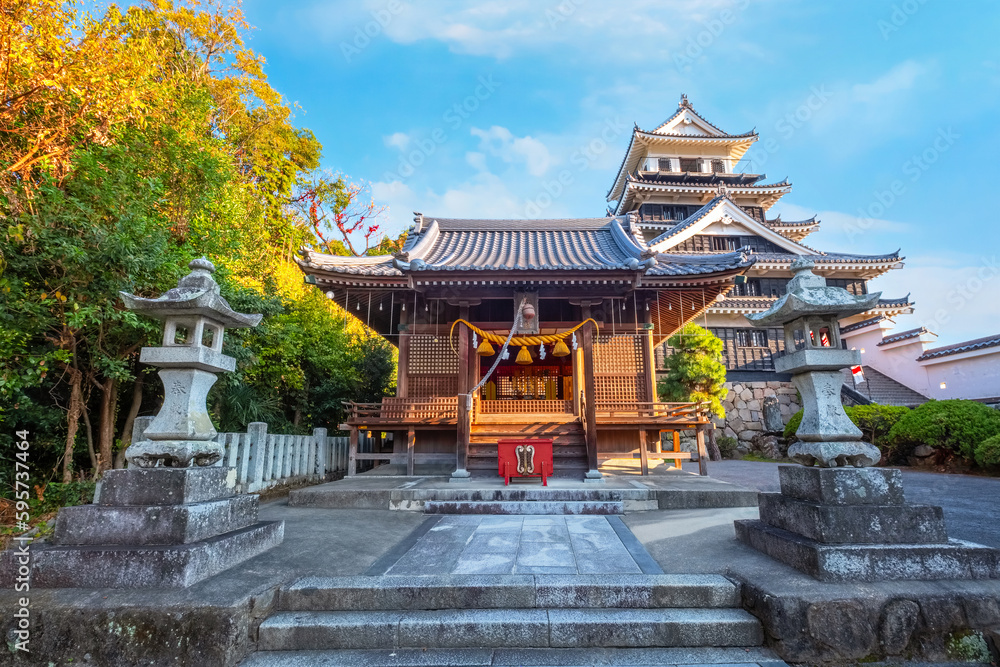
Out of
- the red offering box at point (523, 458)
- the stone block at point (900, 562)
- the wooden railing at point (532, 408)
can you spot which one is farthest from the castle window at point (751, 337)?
the stone block at point (900, 562)

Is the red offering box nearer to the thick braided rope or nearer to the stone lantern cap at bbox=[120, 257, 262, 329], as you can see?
the thick braided rope

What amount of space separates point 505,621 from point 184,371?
3.72m

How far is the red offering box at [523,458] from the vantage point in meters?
7.70

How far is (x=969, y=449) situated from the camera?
10.5m

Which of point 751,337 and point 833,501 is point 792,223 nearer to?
point 751,337

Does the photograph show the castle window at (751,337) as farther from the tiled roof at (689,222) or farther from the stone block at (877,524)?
the stone block at (877,524)

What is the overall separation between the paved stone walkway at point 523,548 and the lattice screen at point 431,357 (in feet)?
16.5

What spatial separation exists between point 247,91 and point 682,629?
2303 centimetres

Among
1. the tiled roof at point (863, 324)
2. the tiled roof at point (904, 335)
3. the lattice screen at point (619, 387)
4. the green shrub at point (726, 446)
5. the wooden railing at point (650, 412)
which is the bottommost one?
the green shrub at point (726, 446)

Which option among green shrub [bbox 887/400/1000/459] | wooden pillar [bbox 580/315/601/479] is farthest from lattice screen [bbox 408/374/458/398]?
green shrub [bbox 887/400/1000/459]

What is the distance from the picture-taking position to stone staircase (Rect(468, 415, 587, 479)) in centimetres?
916

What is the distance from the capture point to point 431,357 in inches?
436

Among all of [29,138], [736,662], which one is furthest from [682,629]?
[29,138]

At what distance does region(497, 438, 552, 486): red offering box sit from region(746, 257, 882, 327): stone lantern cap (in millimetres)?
4612
